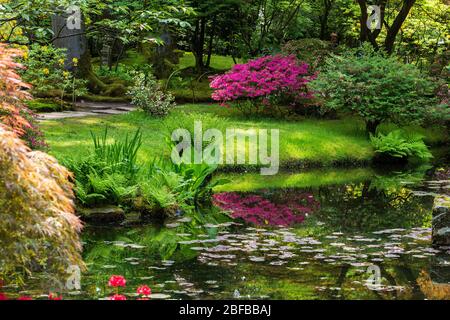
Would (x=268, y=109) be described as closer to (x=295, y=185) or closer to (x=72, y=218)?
(x=295, y=185)

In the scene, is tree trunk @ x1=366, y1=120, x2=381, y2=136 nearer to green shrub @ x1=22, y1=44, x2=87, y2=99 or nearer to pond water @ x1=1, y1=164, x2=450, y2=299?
pond water @ x1=1, y1=164, x2=450, y2=299

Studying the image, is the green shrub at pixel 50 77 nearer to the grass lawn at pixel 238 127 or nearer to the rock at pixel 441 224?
the grass lawn at pixel 238 127

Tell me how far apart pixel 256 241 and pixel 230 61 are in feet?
74.3

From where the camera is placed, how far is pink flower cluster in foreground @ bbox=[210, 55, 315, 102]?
20.0 metres

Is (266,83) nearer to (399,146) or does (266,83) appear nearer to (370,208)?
(399,146)

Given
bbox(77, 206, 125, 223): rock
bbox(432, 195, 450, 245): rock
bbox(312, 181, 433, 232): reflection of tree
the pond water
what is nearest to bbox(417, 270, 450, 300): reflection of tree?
the pond water

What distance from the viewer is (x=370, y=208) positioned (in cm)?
1252

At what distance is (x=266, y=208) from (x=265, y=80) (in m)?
8.22

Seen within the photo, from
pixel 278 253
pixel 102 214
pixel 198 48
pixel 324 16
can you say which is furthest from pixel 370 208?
pixel 324 16

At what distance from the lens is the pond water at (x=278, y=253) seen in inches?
295

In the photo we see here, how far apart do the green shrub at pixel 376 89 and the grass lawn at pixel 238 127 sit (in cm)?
83

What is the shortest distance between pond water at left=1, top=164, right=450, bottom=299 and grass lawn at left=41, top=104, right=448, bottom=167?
2939 mm

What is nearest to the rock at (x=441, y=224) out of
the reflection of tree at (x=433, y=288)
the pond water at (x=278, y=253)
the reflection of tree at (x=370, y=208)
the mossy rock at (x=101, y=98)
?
the pond water at (x=278, y=253)
